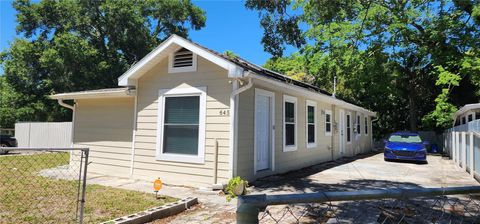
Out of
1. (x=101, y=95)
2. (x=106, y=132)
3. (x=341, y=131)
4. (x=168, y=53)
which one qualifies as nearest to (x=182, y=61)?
(x=168, y=53)

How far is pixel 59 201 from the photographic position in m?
6.50

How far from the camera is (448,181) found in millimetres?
9531

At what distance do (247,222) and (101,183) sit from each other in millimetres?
8344

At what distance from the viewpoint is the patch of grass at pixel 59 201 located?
5.34 meters

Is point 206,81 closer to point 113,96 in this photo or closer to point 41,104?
point 113,96

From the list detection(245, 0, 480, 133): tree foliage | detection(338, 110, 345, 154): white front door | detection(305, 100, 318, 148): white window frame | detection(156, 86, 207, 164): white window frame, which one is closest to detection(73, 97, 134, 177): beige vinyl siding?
detection(156, 86, 207, 164): white window frame

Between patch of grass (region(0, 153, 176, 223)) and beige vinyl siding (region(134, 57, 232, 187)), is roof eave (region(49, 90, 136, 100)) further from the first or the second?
patch of grass (region(0, 153, 176, 223))

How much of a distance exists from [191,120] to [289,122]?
141 inches

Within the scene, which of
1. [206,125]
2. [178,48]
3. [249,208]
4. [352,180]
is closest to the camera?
[249,208]

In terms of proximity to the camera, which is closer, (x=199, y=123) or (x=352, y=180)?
(x=199, y=123)

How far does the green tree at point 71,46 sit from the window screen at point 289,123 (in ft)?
66.1

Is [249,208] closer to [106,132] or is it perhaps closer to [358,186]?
[358,186]

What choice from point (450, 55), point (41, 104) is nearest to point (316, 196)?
point (450, 55)

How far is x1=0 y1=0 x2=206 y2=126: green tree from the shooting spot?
25.5m
